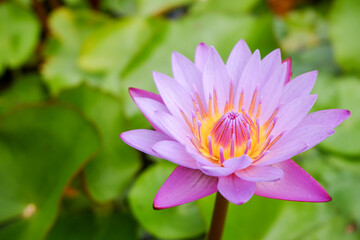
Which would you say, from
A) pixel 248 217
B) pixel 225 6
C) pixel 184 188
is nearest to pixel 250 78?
pixel 184 188

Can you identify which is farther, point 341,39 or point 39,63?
point 39,63

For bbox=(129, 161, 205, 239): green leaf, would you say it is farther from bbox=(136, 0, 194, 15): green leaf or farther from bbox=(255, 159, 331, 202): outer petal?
bbox=(136, 0, 194, 15): green leaf

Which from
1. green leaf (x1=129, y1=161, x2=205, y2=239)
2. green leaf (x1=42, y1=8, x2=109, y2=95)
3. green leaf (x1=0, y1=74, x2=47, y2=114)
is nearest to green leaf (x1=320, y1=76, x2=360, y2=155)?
A: green leaf (x1=129, y1=161, x2=205, y2=239)

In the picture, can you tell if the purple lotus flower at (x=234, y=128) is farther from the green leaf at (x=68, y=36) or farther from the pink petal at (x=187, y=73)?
the green leaf at (x=68, y=36)

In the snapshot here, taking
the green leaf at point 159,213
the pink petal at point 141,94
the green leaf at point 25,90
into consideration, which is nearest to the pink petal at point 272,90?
the pink petal at point 141,94

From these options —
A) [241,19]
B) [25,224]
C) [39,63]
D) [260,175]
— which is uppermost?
[241,19]

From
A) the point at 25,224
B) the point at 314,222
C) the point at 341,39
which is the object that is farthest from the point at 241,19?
the point at 25,224

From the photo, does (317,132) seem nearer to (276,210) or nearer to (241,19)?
(276,210)
